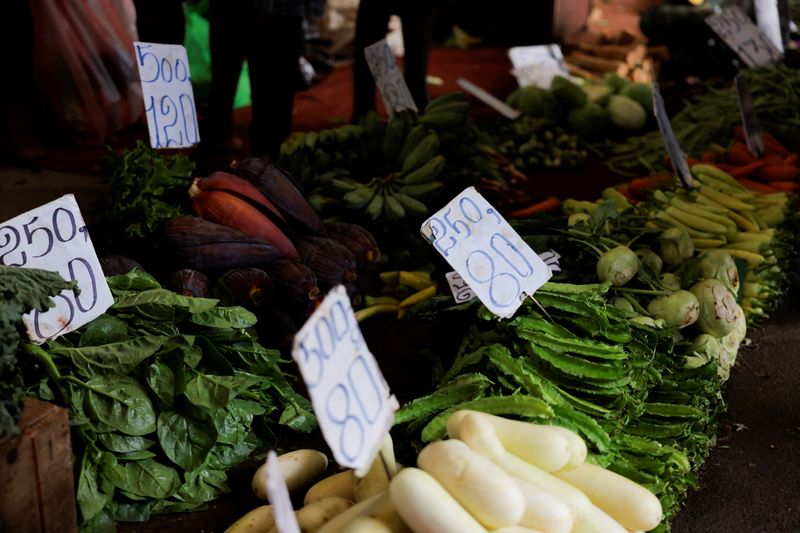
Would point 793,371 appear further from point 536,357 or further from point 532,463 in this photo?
point 532,463

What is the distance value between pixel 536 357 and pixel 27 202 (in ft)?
7.64

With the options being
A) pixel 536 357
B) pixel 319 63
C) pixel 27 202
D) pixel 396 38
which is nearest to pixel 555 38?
pixel 396 38

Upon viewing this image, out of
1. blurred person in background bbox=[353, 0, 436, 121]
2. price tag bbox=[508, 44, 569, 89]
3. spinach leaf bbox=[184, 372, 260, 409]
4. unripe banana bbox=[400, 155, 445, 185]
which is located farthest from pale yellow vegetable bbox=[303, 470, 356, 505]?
price tag bbox=[508, 44, 569, 89]

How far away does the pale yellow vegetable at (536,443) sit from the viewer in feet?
5.24

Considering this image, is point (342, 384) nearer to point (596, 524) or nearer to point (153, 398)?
point (596, 524)

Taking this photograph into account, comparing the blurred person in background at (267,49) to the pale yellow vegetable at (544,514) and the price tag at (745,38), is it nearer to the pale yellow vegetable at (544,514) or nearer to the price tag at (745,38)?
the price tag at (745,38)

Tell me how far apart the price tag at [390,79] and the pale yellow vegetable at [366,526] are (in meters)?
2.25

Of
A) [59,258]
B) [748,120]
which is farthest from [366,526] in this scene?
[748,120]

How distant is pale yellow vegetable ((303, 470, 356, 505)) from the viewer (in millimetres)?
1760

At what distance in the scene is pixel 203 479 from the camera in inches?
76.0

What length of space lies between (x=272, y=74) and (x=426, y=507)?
2.30 metres

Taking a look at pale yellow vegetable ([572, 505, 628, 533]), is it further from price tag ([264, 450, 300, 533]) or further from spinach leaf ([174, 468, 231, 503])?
spinach leaf ([174, 468, 231, 503])

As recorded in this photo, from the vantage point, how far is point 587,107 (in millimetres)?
4930

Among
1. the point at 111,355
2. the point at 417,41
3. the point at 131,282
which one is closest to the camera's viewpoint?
the point at 111,355
